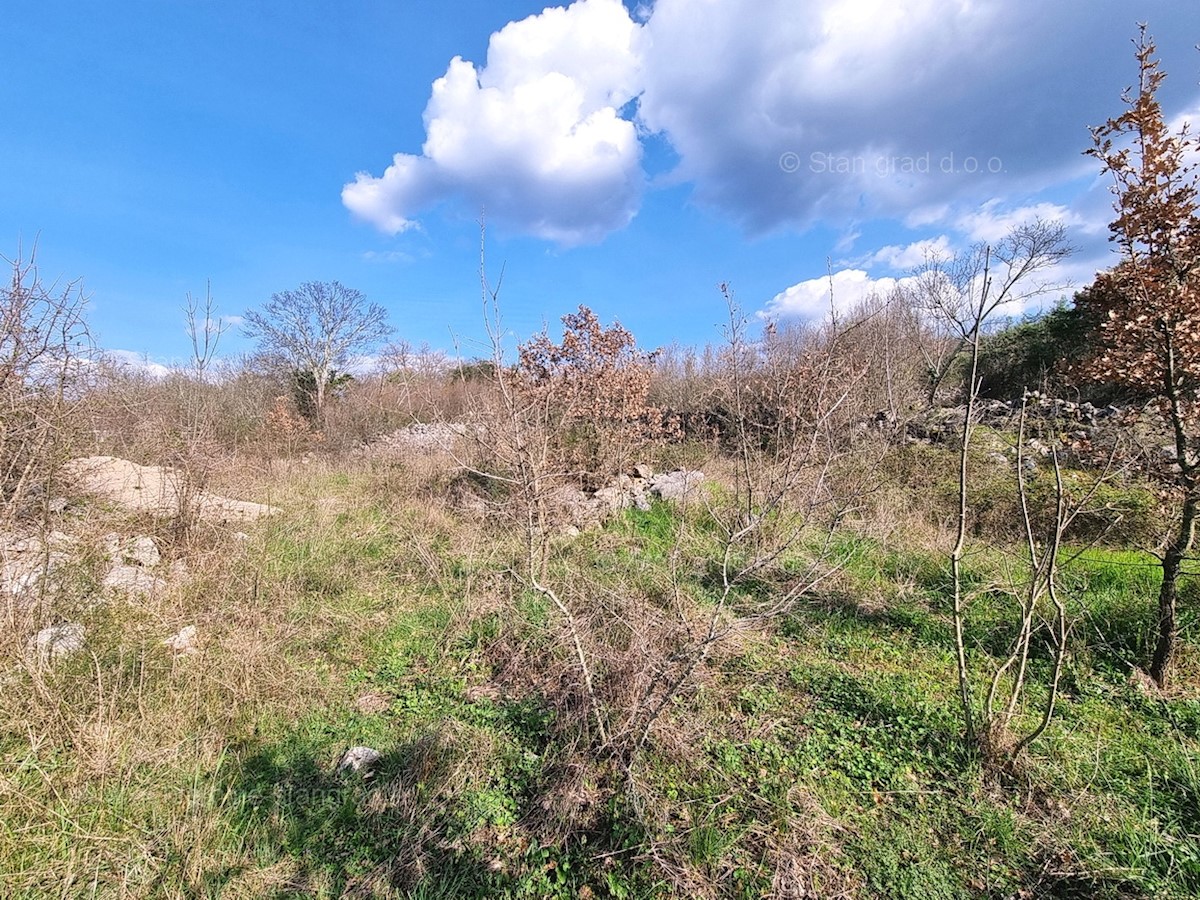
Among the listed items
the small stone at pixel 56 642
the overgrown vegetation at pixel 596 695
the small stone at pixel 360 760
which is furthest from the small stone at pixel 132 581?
the small stone at pixel 360 760

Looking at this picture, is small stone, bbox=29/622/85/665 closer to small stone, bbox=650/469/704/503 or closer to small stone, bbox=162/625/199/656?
small stone, bbox=162/625/199/656

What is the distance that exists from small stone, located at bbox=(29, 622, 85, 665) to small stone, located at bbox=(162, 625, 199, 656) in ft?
1.47

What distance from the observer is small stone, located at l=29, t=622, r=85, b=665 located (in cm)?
295

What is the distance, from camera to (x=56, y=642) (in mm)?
3127

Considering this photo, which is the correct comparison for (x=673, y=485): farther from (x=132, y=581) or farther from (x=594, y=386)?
(x=132, y=581)

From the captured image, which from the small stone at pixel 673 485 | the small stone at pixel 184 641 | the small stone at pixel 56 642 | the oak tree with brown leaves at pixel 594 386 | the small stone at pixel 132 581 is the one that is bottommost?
the small stone at pixel 184 641

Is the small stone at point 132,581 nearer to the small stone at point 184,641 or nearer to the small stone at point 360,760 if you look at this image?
the small stone at point 184,641

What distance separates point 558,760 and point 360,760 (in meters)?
1.07

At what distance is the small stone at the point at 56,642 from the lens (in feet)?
9.66

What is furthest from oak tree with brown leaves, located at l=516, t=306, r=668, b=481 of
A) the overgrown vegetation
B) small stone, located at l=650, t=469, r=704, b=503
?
the overgrown vegetation

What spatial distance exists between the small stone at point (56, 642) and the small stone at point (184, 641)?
45cm

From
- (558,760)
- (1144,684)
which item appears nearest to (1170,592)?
(1144,684)

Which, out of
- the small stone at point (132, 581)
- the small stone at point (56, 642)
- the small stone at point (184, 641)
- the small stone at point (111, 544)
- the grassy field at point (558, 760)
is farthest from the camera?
the small stone at point (111, 544)

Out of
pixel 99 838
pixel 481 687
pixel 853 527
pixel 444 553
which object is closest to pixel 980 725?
pixel 481 687
